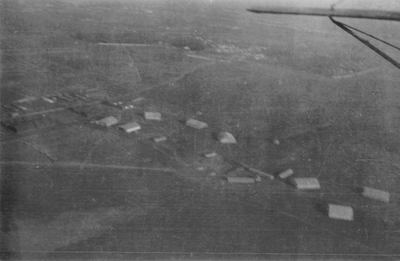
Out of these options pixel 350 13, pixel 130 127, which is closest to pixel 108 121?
pixel 130 127

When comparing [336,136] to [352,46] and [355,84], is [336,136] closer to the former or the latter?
[355,84]

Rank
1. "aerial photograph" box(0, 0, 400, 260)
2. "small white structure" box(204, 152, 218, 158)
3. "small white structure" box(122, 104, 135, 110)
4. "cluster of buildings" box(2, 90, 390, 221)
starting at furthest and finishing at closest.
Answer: "small white structure" box(122, 104, 135, 110), "small white structure" box(204, 152, 218, 158), "cluster of buildings" box(2, 90, 390, 221), "aerial photograph" box(0, 0, 400, 260)

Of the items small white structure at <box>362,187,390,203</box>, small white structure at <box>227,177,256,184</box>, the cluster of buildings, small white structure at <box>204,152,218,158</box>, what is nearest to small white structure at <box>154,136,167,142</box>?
the cluster of buildings

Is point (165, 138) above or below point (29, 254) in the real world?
above

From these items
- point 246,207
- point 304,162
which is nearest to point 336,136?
point 304,162

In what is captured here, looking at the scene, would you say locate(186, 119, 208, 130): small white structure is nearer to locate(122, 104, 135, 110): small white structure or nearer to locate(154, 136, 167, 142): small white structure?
locate(154, 136, 167, 142): small white structure

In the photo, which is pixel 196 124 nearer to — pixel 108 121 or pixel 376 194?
pixel 108 121

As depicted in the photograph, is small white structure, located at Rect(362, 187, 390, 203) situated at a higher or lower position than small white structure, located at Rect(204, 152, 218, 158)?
lower
